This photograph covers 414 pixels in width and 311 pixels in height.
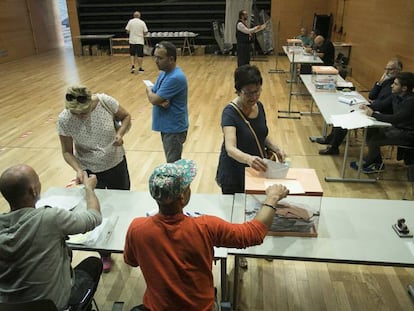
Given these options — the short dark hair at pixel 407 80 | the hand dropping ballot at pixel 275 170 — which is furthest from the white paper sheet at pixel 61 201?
the short dark hair at pixel 407 80

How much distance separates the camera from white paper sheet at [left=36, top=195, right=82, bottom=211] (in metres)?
2.38

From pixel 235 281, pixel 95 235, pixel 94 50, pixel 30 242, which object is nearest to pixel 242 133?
pixel 235 281

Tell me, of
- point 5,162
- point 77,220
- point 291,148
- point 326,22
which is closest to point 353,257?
point 77,220

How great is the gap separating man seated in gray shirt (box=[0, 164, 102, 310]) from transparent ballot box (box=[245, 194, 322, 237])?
97 cm

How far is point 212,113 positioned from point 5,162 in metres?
3.37

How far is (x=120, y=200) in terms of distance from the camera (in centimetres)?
250

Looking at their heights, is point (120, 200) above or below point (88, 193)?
below

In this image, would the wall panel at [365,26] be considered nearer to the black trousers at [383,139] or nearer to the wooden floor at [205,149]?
the wooden floor at [205,149]

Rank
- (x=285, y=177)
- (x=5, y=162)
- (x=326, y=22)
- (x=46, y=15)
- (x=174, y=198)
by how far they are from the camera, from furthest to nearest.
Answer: (x=46, y=15), (x=326, y=22), (x=5, y=162), (x=285, y=177), (x=174, y=198)

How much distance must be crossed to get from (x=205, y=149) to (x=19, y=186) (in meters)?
3.70

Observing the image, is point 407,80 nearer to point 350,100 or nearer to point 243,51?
point 350,100

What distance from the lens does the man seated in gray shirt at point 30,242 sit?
1.58 meters

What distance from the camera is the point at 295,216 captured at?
6.87 ft

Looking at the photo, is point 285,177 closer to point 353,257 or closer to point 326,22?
point 353,257
